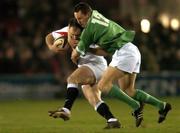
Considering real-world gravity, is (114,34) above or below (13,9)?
below

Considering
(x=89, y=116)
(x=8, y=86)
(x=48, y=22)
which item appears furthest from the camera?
(x=48, y=22)

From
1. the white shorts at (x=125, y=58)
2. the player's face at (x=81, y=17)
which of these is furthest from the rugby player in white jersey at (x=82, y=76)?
the white shorts at (x=125, y=58)

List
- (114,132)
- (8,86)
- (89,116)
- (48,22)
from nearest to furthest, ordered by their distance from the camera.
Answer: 1. (114,132)
2. (89,116)
3. (8,86)
4. (48,22)

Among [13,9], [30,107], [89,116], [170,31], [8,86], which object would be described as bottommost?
[89,116]

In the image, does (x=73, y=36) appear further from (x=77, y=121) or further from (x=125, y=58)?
(x=77, y=121)

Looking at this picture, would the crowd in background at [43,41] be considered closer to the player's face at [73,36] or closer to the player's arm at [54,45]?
the player's arm at [54,45]

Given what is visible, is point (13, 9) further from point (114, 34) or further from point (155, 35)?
point (114, 34)

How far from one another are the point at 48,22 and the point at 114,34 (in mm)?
13076

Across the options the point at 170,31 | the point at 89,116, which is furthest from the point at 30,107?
the point at 170,31

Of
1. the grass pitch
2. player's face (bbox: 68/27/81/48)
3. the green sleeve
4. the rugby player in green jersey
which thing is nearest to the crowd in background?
the grass pitch

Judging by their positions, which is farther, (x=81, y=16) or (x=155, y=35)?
(x=155, y=35)

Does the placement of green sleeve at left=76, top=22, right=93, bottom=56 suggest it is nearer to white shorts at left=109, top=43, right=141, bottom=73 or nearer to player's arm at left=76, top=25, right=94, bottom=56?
player's arm at left=76, top=25, right=94, bottom=56

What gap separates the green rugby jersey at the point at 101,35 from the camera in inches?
407

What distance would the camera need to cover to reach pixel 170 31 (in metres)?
23.7
